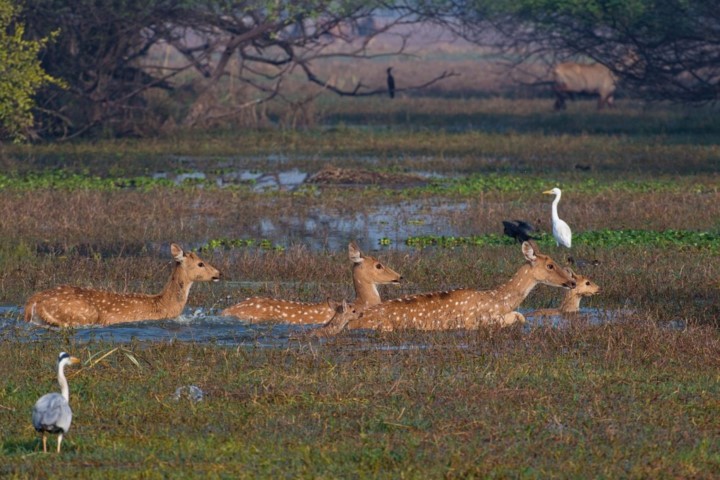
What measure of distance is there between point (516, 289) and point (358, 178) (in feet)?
40.0

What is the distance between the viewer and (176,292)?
12984 mm

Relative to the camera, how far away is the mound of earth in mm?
24688

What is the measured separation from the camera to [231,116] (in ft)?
124

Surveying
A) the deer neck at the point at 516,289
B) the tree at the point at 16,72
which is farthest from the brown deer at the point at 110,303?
the tree at the point at 16,72

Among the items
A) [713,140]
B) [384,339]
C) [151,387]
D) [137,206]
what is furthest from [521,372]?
[713,140]

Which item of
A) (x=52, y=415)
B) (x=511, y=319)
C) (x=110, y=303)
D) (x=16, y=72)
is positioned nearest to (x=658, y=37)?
(x=16, y=72)

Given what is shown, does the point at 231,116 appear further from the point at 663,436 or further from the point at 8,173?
the point at 663,436

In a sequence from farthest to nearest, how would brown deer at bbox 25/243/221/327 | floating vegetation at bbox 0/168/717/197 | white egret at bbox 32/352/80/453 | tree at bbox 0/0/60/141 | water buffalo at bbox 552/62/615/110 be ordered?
water buffalo at bbox 552/62/615/110, tree at bbox 0/0/60/141, floating vegetation at bbox 0/168/717/197, brown deer at bbox 25/243/221/327, white egret at bbox 32/352/80/453

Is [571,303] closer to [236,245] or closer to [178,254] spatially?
[178,254]

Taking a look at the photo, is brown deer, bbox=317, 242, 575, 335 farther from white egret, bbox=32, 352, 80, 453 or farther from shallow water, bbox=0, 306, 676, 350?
white egret, bbox=32, 352, 80, 453

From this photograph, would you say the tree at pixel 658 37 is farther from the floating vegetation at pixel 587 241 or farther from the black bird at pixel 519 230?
the black bird at pixel 519 230

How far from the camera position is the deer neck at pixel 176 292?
42.1 feet

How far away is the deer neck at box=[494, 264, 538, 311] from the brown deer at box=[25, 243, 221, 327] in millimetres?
2791

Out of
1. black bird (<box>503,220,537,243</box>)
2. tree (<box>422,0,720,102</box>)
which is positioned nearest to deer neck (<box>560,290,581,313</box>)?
black bird (<box>503,220,537,243</box>)
